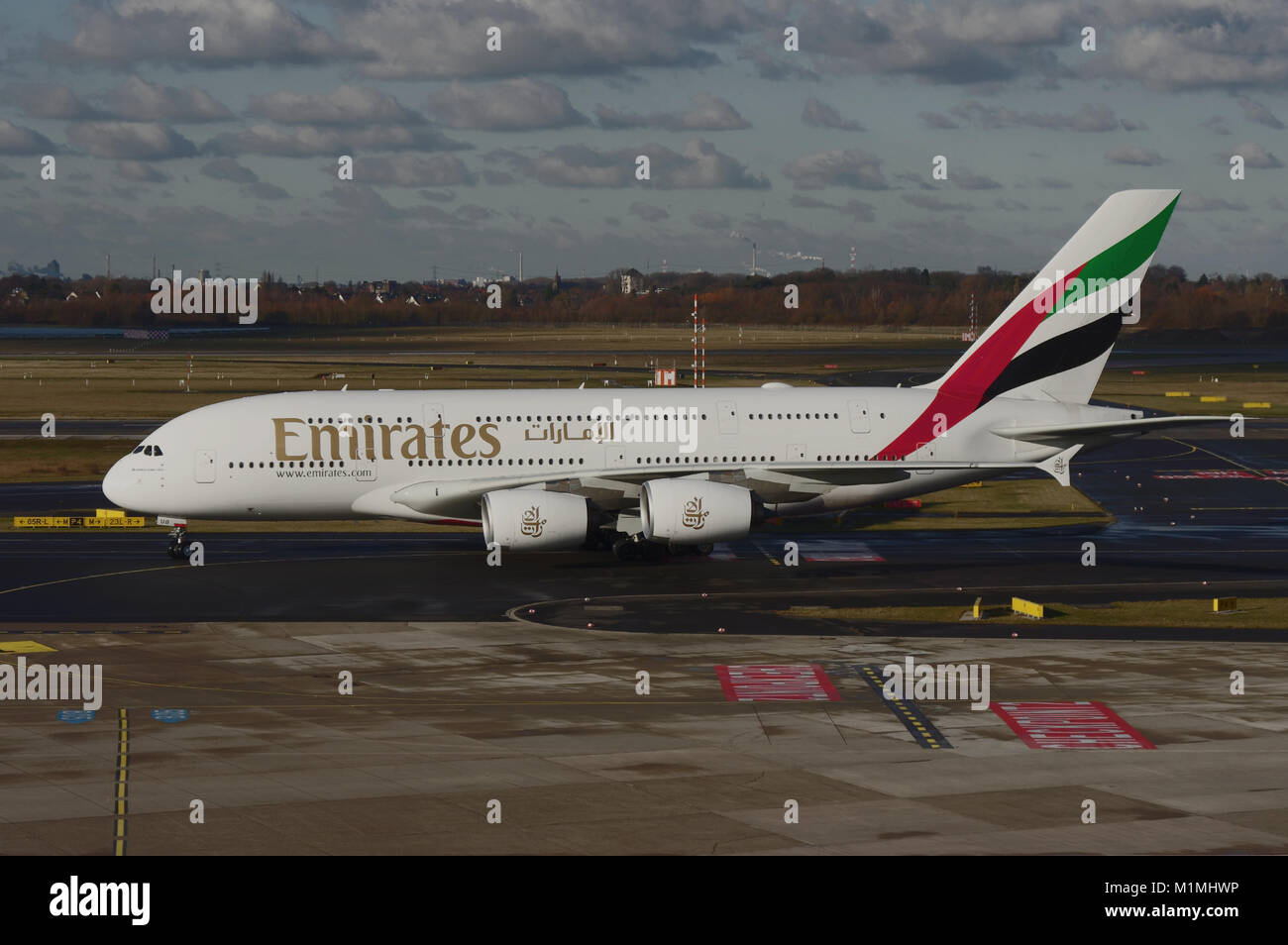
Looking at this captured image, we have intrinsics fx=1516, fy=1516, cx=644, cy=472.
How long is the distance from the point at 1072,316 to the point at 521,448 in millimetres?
19256

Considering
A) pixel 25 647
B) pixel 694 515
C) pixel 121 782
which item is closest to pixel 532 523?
pixel 694 515

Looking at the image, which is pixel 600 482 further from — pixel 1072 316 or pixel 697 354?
pixel 697 354

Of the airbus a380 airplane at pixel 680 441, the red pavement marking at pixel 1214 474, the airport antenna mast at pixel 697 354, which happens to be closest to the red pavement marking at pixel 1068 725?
the airbus a380 airplane at pixel 680 441

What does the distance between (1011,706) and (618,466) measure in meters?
21.4

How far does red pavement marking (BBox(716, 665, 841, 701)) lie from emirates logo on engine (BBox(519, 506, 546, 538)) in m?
12.7

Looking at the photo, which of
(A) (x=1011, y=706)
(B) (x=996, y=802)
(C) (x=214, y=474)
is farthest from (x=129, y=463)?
(B) (x=996, y=802)

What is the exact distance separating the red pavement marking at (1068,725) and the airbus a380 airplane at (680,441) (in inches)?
685

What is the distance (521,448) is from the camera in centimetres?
5016

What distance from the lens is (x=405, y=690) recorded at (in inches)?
1310

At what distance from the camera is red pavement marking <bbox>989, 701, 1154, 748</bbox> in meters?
28.7

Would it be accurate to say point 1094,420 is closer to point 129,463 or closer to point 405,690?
point 405,690

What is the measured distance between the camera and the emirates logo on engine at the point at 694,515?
155 feet

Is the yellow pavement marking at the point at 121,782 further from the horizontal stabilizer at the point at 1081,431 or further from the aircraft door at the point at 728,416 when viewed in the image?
the horizontal stabilizer at the point at 1081,431
